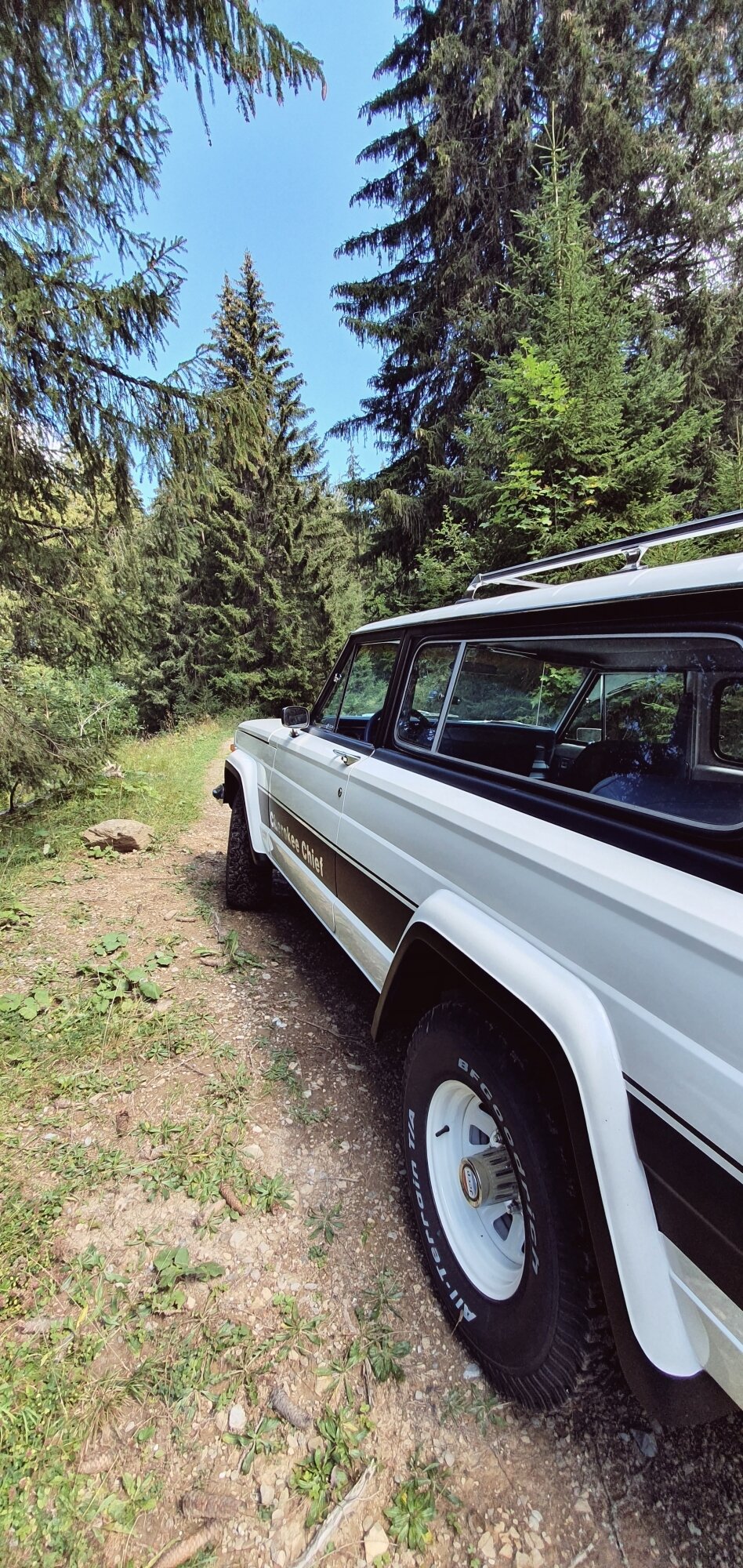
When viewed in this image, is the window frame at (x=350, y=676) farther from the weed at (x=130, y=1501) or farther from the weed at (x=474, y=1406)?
the weed at (x=130, y=1501)

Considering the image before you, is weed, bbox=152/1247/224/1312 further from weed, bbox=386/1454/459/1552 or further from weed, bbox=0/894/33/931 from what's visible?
weed, bbox=0/894/33/931

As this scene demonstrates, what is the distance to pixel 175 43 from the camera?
3.98 meters

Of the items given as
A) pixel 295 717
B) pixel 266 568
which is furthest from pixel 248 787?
pixel 266 568

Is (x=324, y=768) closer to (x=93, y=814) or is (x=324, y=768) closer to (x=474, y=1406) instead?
(x=474, y=1406)

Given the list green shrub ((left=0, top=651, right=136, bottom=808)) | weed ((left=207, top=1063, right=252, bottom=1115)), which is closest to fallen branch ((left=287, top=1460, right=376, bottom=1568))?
weed ((left=207, top=1063, right=252, bottom=1115))

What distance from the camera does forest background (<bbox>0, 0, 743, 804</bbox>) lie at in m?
4.10

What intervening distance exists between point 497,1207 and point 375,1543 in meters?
0.67

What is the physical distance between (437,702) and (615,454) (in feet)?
19.2

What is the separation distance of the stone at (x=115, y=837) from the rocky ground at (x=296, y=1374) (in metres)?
3.02

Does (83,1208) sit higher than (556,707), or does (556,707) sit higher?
(556,707)

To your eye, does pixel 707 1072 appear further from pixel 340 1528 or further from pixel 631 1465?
pixel 340 1528

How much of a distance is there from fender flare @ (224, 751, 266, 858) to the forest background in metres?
1.95

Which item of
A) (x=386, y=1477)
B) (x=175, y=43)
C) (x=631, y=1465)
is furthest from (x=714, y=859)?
(x=175, y=43)

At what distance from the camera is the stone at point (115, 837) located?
17.6 ft
